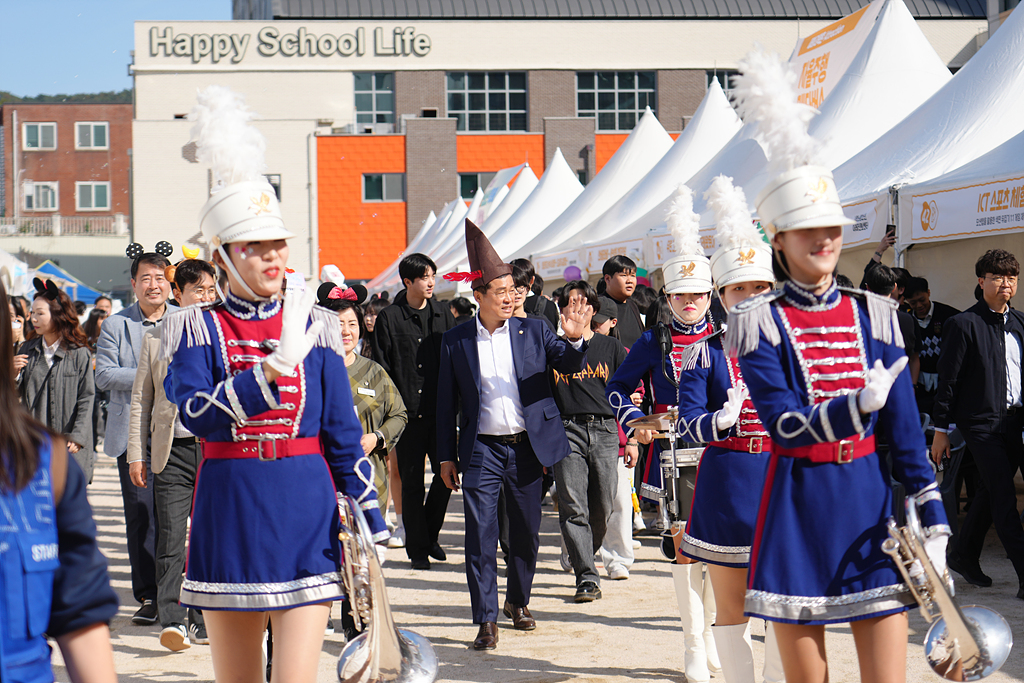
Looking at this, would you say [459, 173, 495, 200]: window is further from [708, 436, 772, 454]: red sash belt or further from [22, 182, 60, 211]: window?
[708, 436, 772, 454]: red sash belt

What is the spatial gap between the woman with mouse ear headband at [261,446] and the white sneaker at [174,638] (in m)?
2.65

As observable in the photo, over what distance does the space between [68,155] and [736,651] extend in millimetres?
65095

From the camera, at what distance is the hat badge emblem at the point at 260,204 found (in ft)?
10.8

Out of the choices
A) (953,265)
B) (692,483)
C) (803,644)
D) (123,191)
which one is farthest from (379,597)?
(123,191)

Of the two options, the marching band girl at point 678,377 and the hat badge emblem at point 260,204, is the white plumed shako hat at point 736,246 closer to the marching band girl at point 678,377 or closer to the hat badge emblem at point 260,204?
the marching band girl at point 678,377

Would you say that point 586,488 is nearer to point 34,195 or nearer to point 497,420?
point 497,420

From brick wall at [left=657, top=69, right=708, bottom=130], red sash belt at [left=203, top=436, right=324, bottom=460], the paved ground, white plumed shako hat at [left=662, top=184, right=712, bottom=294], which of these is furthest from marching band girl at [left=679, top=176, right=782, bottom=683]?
brick wall at [left=657, top=69, right=708, bottom=130]

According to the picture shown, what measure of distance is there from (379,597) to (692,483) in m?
2.40

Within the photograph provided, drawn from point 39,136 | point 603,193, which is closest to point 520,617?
point 603,193

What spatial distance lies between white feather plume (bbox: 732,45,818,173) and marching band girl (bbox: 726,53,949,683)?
10 cm

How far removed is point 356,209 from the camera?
41.3 metres

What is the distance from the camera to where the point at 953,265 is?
8.06 m

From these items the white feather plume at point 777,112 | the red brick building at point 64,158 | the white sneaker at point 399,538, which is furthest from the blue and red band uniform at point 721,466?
the red brick building at point 64,158

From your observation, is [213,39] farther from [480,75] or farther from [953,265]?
[953,265]
